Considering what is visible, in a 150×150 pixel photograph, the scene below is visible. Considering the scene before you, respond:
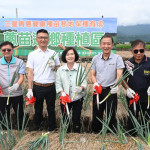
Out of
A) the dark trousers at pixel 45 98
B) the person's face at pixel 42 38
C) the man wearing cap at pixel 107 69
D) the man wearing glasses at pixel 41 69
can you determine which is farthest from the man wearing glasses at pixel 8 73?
the man wearing cap at pixel 107 69

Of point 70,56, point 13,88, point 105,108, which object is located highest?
point 70,56

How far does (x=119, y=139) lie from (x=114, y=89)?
0.69 m

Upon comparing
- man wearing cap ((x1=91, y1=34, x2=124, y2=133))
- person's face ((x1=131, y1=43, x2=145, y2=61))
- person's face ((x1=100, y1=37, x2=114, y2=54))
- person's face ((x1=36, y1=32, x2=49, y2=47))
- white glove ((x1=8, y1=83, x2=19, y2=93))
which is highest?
person's face ((x1=36, y1=32, x2=49, y2=47))

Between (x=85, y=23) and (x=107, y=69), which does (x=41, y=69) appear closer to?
(x=107, y=69)

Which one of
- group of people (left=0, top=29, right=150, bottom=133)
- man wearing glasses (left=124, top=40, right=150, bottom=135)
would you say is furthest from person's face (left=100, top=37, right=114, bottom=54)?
man wearing glasses (left=124, top=40, right=150, bottom=135)

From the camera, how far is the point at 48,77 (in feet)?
7.38

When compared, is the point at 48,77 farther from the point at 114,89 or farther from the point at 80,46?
the point at 80,46

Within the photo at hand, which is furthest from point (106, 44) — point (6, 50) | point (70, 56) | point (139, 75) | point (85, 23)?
point (85, 23)

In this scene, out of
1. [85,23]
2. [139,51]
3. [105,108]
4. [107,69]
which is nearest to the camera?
[139,51]

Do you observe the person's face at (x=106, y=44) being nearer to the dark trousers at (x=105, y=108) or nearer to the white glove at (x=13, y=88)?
the dark trousers at (x=105, y=108)

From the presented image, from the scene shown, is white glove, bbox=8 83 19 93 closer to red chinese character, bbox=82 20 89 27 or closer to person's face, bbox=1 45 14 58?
person's face, bbox=1 45 14 58

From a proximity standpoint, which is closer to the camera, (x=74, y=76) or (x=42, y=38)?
(x=74, y=76)

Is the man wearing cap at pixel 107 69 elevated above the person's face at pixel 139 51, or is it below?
below

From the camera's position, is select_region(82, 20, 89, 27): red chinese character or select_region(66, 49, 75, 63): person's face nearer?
select_region(66, 49, 75, 63): person's face
